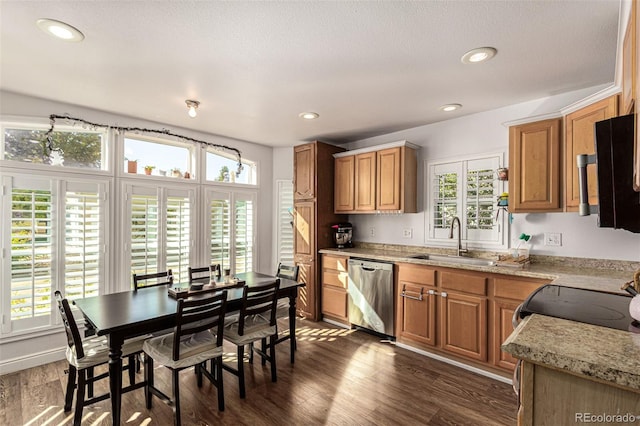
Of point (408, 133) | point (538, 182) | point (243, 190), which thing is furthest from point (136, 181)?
point (538, 182)

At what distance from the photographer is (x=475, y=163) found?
3465 mm

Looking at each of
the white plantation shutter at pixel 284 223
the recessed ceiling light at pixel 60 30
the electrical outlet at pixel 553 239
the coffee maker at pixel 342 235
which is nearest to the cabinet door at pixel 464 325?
the electrical outlet at pixel 553 239

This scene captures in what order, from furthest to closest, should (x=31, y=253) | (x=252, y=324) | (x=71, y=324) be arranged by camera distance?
(x=31, y=253) → (x=252, y=324) → (x=71, y=324)

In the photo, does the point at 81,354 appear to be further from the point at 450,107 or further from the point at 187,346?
the point at 450,107

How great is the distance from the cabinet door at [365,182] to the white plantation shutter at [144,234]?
2556mm

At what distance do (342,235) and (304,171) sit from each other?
1.07 m

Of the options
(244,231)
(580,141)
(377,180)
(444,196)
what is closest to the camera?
(580,141)

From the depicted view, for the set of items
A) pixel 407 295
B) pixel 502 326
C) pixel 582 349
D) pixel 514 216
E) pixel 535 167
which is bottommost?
pixel 502 326

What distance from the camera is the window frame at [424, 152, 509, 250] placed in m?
3.26

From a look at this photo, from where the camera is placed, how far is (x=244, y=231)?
4688 millimetres

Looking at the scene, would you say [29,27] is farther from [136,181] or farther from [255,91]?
[136,181]

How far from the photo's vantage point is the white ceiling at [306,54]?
173 cm

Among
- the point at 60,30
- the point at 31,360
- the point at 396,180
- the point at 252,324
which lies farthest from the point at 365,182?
the point at 31,360

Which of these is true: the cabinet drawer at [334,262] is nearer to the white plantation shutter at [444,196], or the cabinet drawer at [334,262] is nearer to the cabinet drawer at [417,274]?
the cabinet drawer at [417,274]
